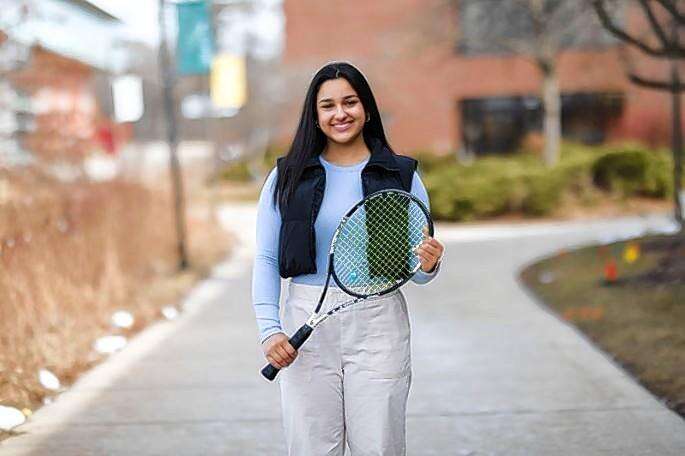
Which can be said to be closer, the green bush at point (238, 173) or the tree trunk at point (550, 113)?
the tree trunk at point (550, 113)

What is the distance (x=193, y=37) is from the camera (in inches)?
571

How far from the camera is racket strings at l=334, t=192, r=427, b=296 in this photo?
11.3ft

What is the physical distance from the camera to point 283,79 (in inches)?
1431

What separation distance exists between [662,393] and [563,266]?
6.18 metres

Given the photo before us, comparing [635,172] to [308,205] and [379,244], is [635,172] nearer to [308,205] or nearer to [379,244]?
[379,244]

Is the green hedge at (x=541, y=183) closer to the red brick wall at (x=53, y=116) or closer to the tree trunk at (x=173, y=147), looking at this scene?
the tree trunk at (x=173, y=147)

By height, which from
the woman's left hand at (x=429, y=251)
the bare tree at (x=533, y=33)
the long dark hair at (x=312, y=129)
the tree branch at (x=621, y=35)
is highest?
the bare tree at (x=533, y=33)

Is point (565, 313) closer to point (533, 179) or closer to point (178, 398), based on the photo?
point (178, 398)

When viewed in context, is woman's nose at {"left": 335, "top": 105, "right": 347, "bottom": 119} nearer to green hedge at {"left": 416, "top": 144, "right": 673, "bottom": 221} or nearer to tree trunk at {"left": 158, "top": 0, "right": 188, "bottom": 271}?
tree trunk at {"left": 158, "top": 0, "right": 188, "bottom": 271}

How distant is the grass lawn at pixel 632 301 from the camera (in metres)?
6.86

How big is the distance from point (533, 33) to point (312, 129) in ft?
69.8

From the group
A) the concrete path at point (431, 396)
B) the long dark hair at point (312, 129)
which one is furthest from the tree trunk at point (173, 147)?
the long dark hair at point (312, 129)

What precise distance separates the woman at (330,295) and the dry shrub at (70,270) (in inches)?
123

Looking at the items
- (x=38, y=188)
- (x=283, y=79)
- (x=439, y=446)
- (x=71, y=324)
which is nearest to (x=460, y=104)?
(x=283, y=79)
